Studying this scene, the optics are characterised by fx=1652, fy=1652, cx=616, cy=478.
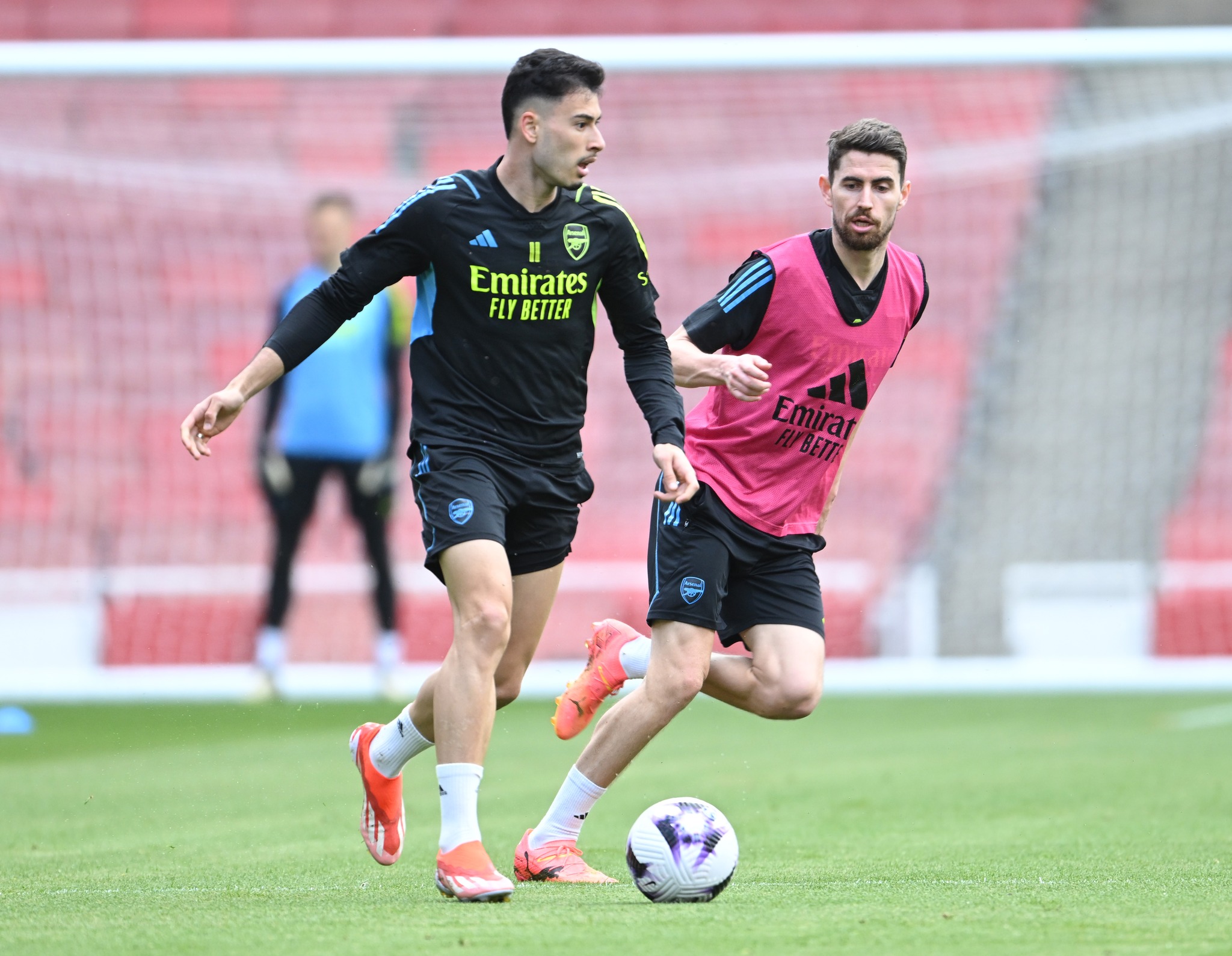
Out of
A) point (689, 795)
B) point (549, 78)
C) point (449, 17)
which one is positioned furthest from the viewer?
point (449, 17)

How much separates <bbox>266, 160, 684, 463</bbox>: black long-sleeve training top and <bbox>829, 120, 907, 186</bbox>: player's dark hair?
2.55ft

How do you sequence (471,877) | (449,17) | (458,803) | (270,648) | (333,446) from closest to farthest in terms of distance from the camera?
(471,877), (458,803), (270,648), (333,446), (449,17)

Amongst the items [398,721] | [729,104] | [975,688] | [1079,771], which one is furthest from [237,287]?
[398,721]

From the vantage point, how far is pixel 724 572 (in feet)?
15.4

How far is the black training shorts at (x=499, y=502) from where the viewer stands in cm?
412

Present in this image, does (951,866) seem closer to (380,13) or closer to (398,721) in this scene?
(398,721)

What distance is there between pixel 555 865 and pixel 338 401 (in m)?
5.95

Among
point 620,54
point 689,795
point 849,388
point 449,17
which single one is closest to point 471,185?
point 849,388

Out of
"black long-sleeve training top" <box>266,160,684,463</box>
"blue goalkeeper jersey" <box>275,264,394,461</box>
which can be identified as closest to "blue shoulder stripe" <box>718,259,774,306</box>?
"black long-sleeve training top" <box>266,160,684,463</box>

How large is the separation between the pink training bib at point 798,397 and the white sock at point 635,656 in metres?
0.56

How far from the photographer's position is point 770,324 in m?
4.73

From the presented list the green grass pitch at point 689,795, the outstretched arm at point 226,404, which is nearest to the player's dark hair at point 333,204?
the green grass pitch at point 689,795

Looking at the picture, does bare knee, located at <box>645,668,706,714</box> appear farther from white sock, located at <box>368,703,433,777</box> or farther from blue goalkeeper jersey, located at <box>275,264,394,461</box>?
blue goalkeeper jersey, located at <box>275,264,394,461</box>

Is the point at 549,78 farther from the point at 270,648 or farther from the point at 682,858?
the point at 270,648
